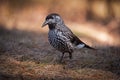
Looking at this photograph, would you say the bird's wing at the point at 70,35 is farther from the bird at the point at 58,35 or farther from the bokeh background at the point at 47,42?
the bokeh background at the point at 47,42

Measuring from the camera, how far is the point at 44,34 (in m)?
12.1

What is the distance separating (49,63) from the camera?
8.16m

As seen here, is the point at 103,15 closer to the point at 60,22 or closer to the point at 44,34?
the point at 44,34

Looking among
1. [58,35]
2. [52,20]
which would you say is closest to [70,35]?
[58,35]

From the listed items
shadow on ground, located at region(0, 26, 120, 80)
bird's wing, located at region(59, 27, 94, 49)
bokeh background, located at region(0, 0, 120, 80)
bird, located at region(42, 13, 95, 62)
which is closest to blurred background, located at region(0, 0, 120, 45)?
bokeh background, located at region(0, 0, 120, 80)

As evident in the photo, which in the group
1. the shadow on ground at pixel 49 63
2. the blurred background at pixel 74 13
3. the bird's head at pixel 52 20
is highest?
the blurred background at pixel 74 13

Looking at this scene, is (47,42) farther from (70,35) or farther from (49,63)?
(49,63)

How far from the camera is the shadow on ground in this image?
7.36 metres

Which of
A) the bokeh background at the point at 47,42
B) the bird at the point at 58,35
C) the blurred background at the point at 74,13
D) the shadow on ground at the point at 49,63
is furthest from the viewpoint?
the blurred background at the point at 74,13

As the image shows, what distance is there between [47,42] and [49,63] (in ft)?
7.95

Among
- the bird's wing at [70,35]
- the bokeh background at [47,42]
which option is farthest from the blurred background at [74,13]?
the bird's wing at [70,35]

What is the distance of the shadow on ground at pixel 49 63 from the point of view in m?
7.36

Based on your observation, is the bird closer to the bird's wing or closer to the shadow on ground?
the bird's wing

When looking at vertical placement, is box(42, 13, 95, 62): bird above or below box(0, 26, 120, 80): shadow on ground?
above
